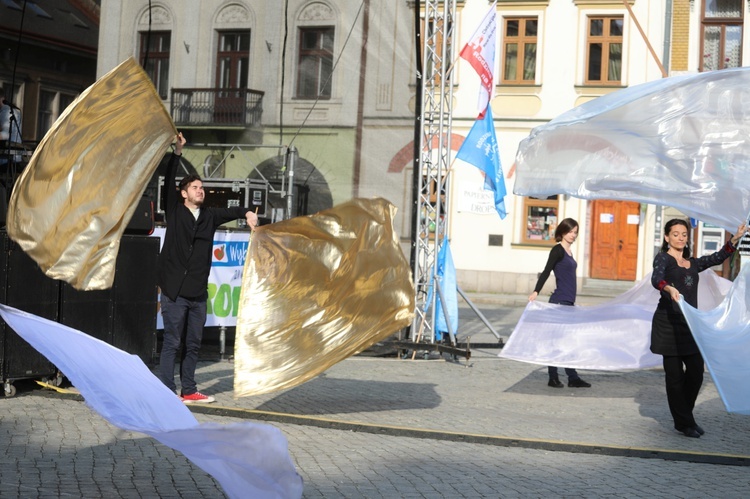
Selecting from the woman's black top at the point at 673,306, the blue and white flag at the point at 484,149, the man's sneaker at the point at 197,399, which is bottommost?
the man's sneaker at the point at 197,399

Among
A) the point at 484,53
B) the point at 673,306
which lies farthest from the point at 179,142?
the point at 484,53

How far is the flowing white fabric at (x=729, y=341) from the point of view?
7.95 meters

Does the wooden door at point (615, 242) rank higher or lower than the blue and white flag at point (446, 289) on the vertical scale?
higher

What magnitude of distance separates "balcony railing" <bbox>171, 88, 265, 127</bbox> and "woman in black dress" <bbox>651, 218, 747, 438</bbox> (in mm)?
7015

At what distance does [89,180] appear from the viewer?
6688 millimetres

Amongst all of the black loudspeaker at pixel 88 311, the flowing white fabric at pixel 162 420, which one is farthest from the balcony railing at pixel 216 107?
the flowing white fabric at pixel 162 420

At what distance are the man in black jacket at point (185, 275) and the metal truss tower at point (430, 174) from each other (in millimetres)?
4630

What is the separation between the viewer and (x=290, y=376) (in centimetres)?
823

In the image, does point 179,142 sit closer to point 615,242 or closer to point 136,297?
point 136,297

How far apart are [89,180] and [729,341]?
491 centimetres

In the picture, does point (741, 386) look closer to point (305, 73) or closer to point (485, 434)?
point (485, 434)

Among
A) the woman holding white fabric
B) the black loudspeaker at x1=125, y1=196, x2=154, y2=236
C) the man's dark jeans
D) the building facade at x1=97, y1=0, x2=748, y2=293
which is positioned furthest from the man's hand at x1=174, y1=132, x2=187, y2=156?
the building facade at x1=97, y1=0, x2=748, y2=293

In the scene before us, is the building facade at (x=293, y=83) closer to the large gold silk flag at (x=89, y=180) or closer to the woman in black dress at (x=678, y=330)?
the woman in black dress at (x=678, y=330)

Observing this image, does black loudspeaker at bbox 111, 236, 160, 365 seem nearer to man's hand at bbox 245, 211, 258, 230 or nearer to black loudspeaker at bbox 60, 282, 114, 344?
black loudspeaker at bbox 60, 282, 114, 344
